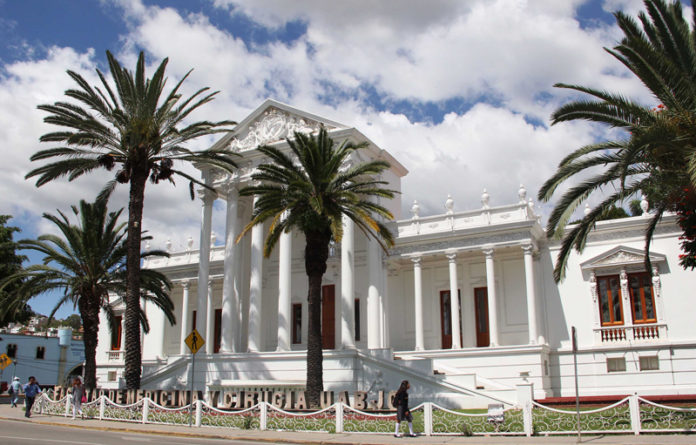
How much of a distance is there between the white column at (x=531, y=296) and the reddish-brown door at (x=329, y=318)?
10.4 meters

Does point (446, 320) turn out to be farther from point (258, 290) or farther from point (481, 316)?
point (258, 290)

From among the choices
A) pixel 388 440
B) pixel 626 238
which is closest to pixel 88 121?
pixel 388 440

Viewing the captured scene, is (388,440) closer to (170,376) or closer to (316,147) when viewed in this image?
(316,147)

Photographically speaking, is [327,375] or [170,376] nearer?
[327,375]

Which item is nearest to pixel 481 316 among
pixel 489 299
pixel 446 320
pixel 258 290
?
pixel 446 320

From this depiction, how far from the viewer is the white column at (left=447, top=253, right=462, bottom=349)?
96.0 feet

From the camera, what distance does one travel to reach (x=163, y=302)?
31141mm

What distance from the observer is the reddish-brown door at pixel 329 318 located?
3356 centimetres

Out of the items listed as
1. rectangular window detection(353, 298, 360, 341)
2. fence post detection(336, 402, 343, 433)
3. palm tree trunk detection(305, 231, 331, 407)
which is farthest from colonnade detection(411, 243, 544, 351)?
fence post detection(336, 402, 343, 433)

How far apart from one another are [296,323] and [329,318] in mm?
2367

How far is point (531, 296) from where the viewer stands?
28.3m

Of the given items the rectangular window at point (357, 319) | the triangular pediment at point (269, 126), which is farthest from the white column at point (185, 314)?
the triangular pediment at point (269, 126)

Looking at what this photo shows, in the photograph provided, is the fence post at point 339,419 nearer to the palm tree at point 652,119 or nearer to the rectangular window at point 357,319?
the palm tree at point 652,119

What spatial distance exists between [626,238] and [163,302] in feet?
73.5
